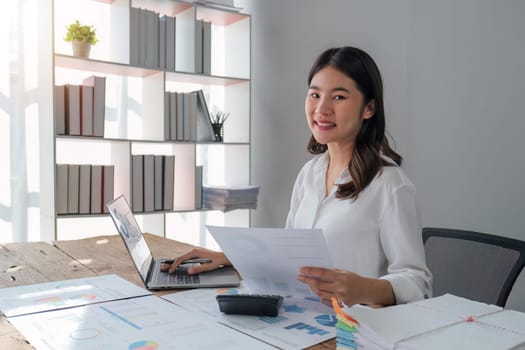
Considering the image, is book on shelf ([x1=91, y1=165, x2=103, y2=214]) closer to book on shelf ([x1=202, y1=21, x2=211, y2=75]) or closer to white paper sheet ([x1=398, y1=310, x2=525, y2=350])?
book on shelf ([x1=202, y1=21, x2=211, y2=75])

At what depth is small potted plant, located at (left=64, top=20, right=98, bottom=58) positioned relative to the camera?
2.55 meters

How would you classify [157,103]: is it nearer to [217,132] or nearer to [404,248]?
[217,132]

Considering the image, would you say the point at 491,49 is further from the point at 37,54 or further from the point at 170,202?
the point at 37,54

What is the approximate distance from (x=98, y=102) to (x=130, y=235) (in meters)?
1.50

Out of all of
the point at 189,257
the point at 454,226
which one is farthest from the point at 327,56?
the point at 454,226

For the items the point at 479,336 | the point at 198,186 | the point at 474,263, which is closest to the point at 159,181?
the point at 198,186

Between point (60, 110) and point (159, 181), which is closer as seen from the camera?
point (60, 110)

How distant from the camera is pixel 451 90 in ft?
6.95

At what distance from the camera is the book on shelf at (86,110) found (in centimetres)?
257

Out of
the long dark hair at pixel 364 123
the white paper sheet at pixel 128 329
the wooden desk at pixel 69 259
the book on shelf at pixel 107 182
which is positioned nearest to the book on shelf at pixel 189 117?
the book on shelf at pixel 107 182

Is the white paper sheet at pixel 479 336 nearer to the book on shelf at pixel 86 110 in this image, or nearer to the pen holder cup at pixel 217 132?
the book on shelf at pixel 86 110

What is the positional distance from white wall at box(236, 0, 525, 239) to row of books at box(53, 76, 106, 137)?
3.65ft

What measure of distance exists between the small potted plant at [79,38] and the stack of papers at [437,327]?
2.28m

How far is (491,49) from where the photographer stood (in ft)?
6.48
